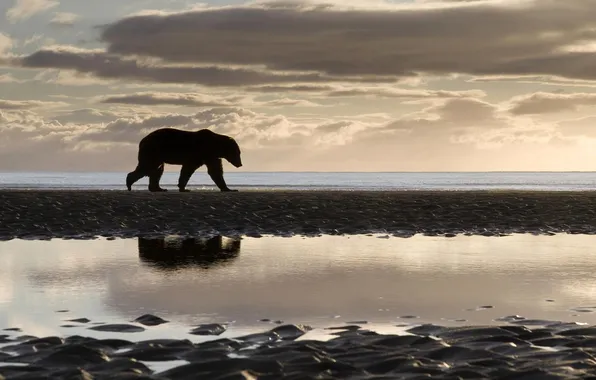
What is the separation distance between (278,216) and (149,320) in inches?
641

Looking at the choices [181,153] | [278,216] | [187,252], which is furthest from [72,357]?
[181,153]

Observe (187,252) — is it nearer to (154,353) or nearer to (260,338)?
(260,338)

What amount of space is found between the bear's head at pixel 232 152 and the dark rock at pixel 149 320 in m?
31.6

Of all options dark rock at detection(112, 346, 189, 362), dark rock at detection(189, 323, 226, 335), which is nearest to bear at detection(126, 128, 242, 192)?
dark rock at detection(189, 323, 226, 335)

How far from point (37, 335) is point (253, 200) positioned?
2254cm

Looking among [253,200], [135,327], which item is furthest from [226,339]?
[253,200]

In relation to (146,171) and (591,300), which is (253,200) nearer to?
(146,171)

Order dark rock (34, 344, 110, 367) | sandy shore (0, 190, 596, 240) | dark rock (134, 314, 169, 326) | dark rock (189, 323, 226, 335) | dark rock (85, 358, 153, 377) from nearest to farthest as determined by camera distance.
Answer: dark rock (85, 358, 153, 377), dark rock (34, 344, 110, 367), dark rock (189, 323, 226, 335), dark rock (134, 314, 169, 326), sandy shore (0, 190, 596, 240)

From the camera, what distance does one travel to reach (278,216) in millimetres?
25266

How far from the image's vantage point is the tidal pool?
9.30 metres

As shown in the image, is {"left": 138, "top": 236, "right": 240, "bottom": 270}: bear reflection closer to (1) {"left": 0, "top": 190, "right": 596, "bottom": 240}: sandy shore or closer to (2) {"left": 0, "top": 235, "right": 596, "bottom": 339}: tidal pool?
(2) {"left": 0, "top": 235, "right": 596, "bottom": 339}: tidal pool

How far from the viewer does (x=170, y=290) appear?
11289mm

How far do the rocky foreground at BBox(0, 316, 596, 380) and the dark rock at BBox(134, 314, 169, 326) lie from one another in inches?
30.5

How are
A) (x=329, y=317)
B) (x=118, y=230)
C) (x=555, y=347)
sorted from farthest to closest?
(x=118, y=230)
(x=329, y=317)
(x=555, y=347)
